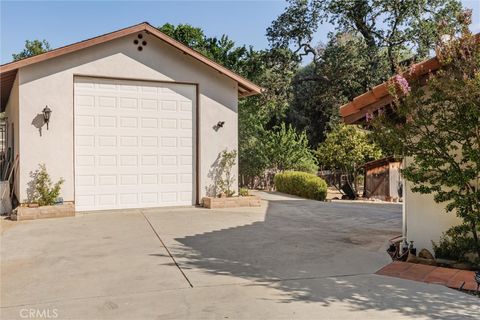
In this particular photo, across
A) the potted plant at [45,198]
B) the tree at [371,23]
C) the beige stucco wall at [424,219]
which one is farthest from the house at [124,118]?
the tree at [371,23]

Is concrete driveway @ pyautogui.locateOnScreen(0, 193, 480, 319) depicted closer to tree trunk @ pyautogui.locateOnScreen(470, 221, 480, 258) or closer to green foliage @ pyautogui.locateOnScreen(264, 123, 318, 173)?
Result: tree trunk @ pyautogui.locateOnScreen(470, 221, 480, 258)

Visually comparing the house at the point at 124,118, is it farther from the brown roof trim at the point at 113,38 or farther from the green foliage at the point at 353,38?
the green foliage at the point at 353,38

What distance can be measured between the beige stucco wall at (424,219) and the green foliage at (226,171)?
5614 mm

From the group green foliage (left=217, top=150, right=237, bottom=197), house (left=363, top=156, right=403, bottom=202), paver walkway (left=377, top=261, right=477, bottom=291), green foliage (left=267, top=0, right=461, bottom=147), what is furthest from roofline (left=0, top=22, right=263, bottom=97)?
green foliage (left=267, top=0, right=461, bottom=147)

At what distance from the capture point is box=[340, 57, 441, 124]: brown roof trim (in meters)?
5.34

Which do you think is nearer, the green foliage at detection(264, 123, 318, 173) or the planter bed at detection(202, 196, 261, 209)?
the planter bed at detection(202, 196, 261, 209)

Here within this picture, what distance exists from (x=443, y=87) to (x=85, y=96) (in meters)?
8.00

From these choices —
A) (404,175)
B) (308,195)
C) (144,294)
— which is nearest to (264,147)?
(308,195)

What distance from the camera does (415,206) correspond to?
6090mm

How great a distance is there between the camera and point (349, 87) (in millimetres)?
19141

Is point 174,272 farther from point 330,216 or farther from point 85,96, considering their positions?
point 85,96

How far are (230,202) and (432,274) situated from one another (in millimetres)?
6457

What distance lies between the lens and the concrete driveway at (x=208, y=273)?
12.1 ft

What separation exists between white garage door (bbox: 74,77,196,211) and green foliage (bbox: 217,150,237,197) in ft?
2.47
